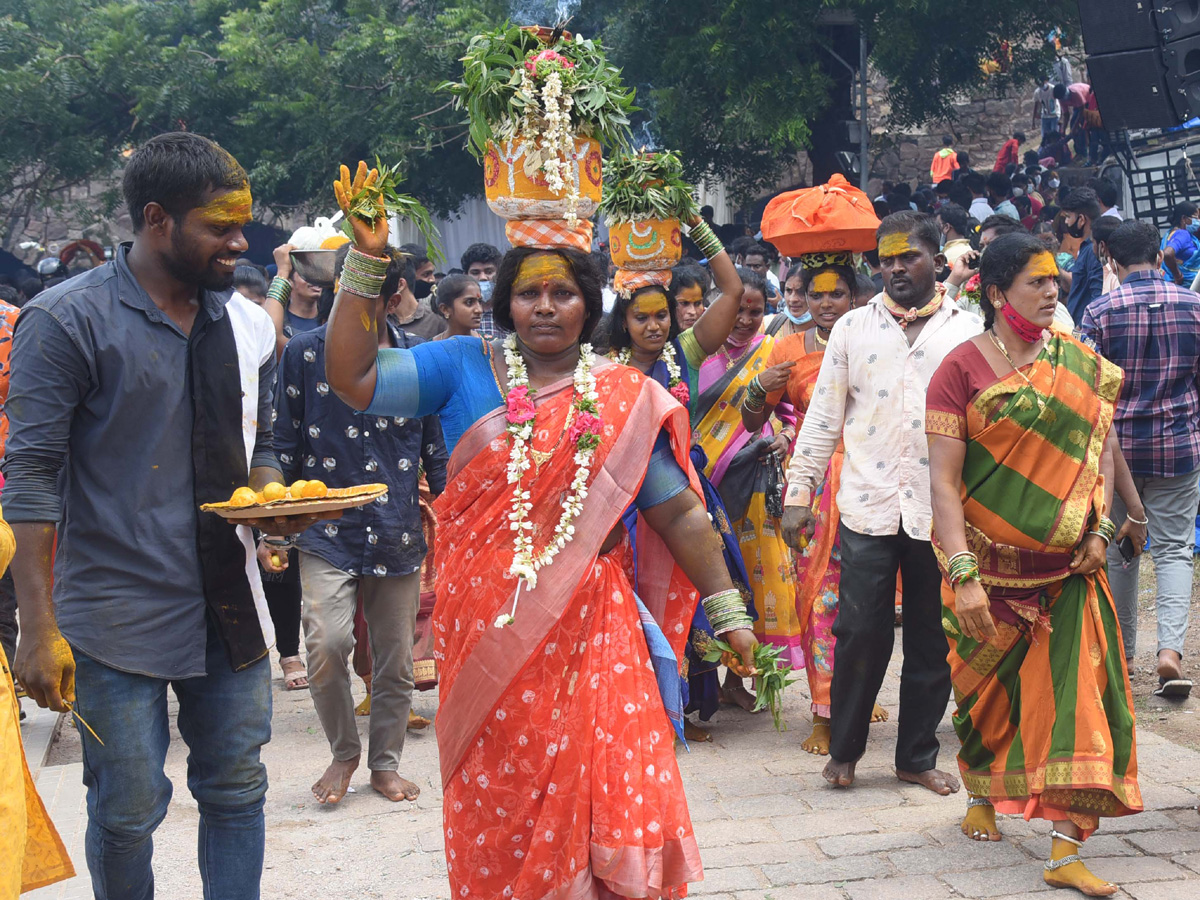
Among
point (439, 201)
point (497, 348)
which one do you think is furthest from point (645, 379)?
point (439, 201)

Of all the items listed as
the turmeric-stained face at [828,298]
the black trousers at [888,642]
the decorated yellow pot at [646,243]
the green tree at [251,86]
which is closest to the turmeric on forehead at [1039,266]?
the black trousers at [888,642]

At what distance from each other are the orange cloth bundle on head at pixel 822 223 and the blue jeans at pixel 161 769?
3.80 meters

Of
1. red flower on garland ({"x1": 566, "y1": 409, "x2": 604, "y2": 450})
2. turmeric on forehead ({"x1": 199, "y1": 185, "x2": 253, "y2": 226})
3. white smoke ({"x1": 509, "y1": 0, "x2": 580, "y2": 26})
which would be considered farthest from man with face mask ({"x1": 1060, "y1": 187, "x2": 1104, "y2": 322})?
white smoke ({"x1": 509, "y1": 0, "x2": 580, "y2": 26})

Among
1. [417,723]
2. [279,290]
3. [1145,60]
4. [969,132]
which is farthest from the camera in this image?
[969,132]

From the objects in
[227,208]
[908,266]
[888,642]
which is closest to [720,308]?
[908,266]

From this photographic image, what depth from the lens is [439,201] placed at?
22031mm

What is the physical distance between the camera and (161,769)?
3.63m

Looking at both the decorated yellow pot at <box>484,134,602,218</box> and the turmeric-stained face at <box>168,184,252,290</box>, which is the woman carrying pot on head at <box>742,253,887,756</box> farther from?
the turmeric-stained face at <box>168,184,252,290</box>

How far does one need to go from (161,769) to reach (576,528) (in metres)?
1.32

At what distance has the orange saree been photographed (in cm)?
357

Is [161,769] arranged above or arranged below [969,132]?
below

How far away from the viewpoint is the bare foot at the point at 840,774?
5801 mm

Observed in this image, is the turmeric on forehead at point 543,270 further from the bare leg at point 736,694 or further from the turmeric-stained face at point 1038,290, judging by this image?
the bare leg at point 736,694

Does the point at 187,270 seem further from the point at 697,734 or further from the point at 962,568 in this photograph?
the point at 697,734
